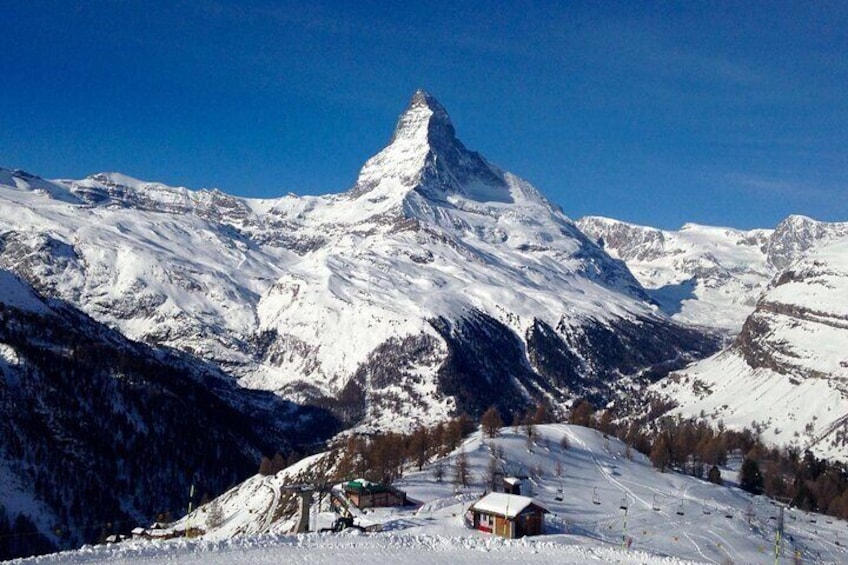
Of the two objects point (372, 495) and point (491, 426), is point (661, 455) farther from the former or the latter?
point (372, 495)

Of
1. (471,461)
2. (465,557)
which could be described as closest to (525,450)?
(471,461)

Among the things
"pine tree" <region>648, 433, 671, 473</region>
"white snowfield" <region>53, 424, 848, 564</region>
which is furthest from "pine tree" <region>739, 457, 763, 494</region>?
"pine tree" <region>648, 433, 671, 473</region>

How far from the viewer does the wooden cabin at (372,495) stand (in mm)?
97312

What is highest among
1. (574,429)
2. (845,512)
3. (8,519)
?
(574,429)

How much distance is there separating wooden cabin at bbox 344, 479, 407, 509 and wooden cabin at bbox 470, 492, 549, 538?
15678 millimetres

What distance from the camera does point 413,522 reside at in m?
84.9

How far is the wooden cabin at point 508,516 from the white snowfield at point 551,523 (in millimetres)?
2351

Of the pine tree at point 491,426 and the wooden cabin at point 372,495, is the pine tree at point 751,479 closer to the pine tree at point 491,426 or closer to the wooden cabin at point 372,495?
the pine tree at point 491,426

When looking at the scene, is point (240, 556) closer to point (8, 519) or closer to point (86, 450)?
point (8, 519)

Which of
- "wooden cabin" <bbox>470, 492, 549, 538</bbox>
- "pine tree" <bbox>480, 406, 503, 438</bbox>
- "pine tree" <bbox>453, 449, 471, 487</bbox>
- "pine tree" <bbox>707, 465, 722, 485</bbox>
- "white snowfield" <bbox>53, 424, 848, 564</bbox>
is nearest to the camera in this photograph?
"white snowfield" <bbox>53, 424, 848, 564</bbox>

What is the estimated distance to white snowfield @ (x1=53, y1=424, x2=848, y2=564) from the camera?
55.7m

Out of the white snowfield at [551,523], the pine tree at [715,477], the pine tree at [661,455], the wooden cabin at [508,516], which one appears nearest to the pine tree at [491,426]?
the white snowfield at [551,523]

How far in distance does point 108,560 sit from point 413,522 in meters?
40.2

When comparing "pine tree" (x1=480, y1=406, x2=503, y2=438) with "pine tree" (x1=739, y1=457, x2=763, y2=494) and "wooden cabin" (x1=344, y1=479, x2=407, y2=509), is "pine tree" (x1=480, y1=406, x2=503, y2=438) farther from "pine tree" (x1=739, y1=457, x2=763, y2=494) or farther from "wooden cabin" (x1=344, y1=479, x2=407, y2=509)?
"wooden cabin" (x1=344, y1=479, x2=407, y2=509)
